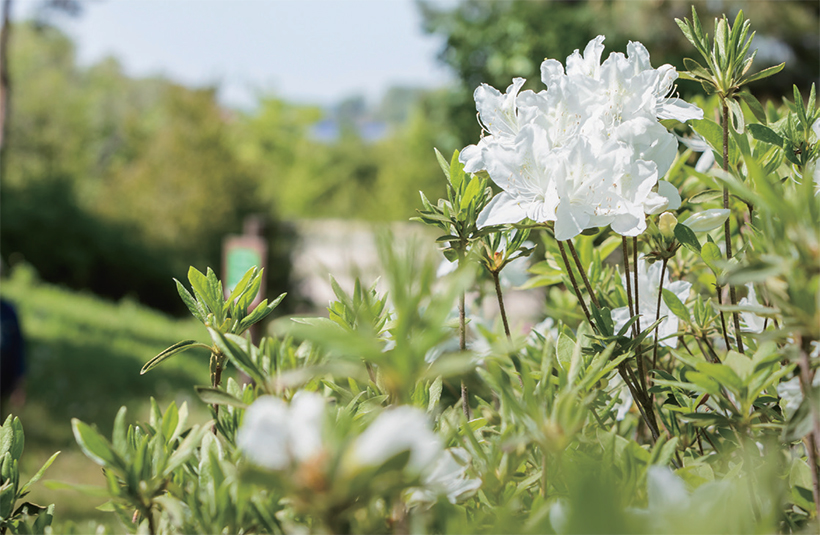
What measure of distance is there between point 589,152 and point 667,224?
0.14 meters

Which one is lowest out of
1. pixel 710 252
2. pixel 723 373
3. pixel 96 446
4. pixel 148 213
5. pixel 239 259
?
pixel 148 213

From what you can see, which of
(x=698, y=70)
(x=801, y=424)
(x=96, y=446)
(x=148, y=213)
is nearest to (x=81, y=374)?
(x=148, y=213)

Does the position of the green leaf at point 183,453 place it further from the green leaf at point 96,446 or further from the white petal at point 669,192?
the white petal at point 669,192

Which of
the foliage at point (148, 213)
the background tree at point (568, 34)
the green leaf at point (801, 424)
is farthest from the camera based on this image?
the foliage at point (148, 213)

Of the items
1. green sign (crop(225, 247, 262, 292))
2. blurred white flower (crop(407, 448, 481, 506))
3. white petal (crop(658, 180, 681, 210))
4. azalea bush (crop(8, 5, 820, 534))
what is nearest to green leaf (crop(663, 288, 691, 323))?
azalea bush (crop(8, 5, 820, 534))

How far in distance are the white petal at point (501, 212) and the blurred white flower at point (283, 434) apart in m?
0.36

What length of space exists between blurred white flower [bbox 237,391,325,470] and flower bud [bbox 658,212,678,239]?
0.51 m

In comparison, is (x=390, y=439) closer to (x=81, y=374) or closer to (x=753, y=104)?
(x=753, y=104)

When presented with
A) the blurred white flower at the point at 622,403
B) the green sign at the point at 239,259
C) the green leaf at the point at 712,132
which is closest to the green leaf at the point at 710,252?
the green leaf at the point at 712,132

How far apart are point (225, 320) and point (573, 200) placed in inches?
16.4

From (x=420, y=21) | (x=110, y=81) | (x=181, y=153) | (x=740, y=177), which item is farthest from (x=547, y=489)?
(x=110, y=81)

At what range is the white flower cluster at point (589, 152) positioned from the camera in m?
0.69

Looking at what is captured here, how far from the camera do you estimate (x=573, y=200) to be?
0.70m

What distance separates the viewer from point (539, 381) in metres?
0.66
